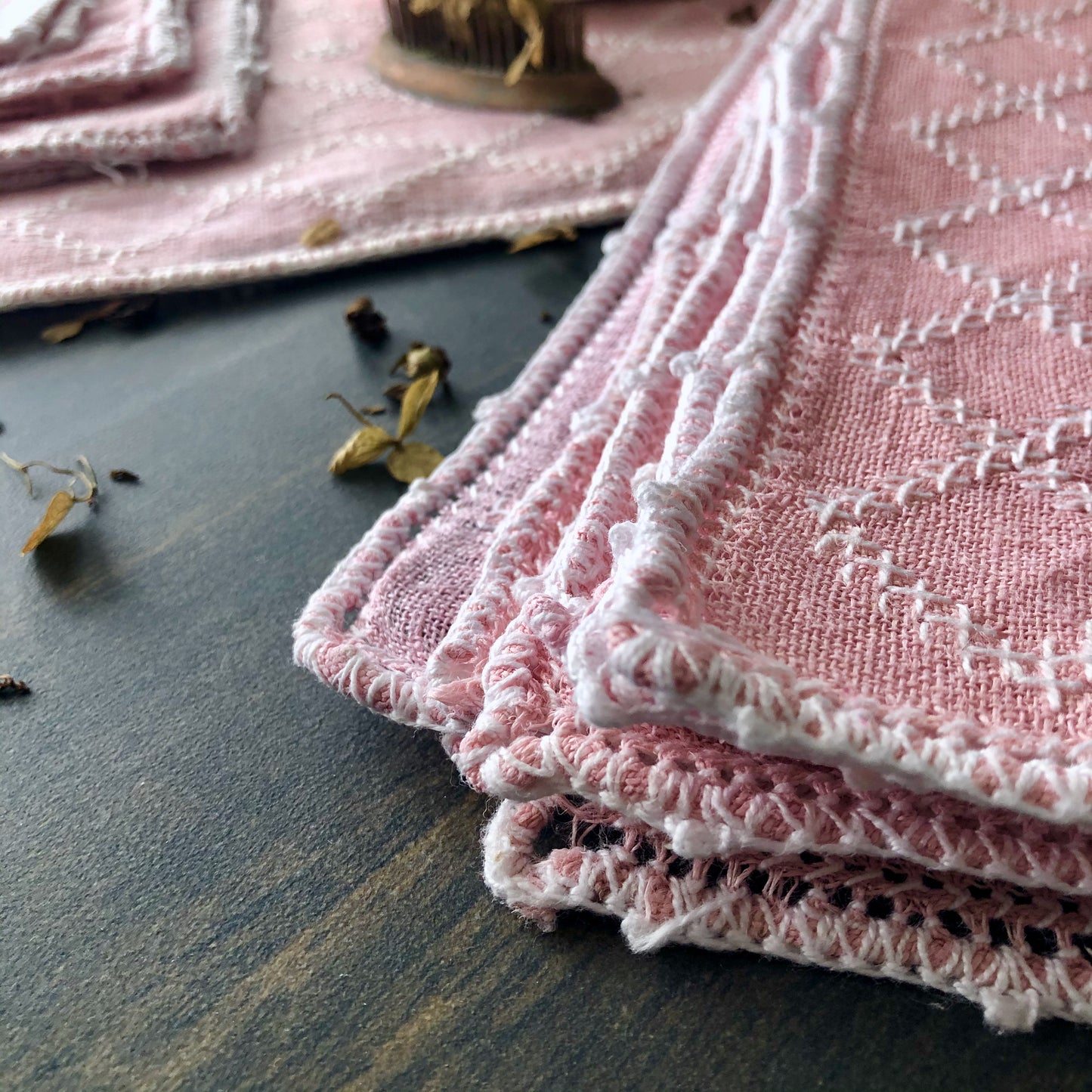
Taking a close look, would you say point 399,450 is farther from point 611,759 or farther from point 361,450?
point 611,759

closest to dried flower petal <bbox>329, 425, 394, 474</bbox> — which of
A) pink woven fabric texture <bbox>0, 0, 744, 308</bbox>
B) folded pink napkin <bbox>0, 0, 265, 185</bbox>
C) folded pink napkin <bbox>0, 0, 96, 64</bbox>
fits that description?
pink woven fabric texture <bbox>0, 0, 744, 308</bbox>

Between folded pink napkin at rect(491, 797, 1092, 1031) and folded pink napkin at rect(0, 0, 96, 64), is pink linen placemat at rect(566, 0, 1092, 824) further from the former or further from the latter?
folded pink napkin at rect(0, 0, 96, 64)

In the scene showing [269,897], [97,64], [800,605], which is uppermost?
[97,64]

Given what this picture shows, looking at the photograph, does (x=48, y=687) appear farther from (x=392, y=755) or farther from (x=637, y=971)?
(x=637, y=971)

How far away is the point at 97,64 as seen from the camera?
0.77 metres

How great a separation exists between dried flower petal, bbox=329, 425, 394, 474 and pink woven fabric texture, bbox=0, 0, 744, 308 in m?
0.22

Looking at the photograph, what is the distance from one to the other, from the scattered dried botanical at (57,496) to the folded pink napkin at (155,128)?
1.03 feet

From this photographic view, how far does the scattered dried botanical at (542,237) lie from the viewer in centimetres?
71

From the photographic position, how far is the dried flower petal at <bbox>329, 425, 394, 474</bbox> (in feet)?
1.76

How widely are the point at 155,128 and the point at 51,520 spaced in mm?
414

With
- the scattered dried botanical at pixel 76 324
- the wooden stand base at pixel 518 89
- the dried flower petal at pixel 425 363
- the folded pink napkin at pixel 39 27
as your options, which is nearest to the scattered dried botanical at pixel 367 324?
the dried flower petal at pixel 425 363

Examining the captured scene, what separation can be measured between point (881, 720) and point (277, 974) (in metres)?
0.24

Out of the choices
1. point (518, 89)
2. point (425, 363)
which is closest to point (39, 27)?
point (518, 89)

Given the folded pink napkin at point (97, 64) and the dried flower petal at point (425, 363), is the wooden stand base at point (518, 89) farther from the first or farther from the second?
the dried flower petal at point (425, 363)
